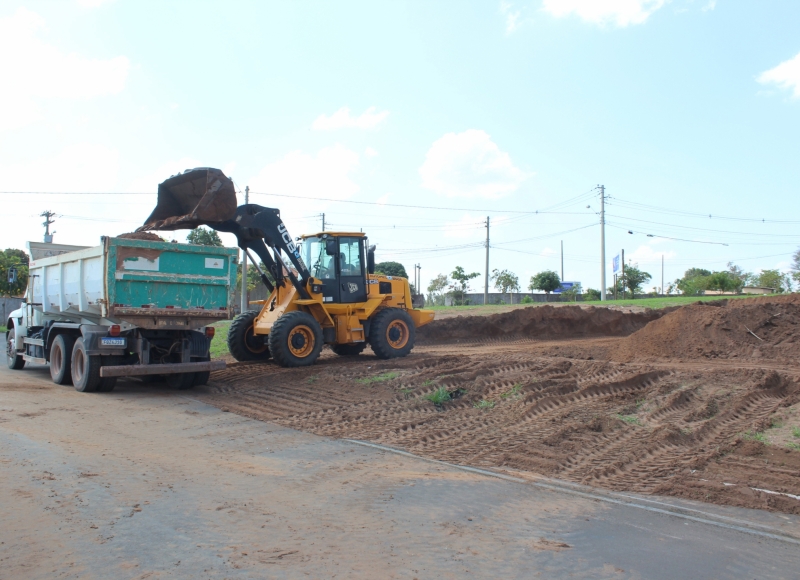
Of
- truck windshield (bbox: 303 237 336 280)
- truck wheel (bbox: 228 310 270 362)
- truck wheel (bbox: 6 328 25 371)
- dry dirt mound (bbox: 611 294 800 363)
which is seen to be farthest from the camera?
truck wheel (bbox: 6 328 25 371)

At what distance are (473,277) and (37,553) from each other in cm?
5840

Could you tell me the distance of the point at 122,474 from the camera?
21.1ft

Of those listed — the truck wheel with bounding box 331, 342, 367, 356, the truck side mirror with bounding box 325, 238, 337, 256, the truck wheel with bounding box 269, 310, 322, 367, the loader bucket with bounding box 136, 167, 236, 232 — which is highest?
the loader bucket with bounding box 136, 167, 236, 232

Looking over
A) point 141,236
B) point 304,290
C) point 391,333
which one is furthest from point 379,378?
point 141,236

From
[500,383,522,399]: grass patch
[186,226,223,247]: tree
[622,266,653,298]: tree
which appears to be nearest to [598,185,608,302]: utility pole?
[622,266,653,298]: tree

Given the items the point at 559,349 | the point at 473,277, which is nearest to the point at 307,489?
the point at 559,349

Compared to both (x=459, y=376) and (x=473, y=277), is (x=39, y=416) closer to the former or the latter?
(x=459, y=376)

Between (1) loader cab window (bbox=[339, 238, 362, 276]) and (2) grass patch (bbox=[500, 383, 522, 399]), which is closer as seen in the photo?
(2) grass patch (bbox=[500, 383, 522, 399])

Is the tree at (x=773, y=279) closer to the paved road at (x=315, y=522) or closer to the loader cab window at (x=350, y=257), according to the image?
the loader cab window at (x=350, y=257)

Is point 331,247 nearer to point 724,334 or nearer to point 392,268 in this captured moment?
point 724,334

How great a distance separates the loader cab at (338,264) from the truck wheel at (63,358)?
4.90 meters

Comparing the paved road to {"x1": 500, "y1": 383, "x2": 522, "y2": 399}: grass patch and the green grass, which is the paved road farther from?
the green grass

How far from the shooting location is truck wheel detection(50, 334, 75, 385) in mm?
12578

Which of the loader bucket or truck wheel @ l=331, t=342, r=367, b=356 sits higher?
the loader bucket
